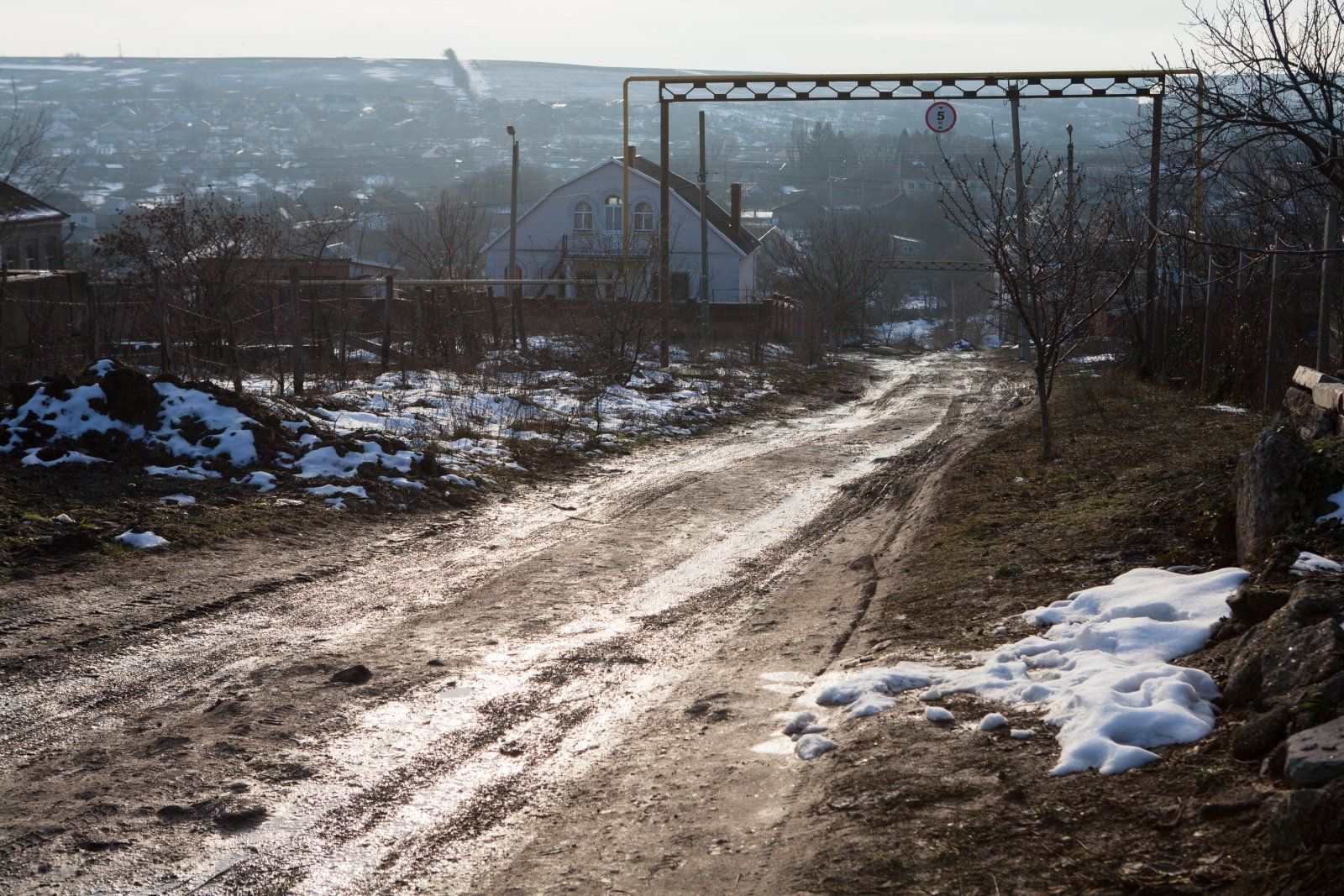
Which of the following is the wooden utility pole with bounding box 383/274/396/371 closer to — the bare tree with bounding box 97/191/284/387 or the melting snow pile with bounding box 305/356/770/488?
the melting snow pile with bounding box 305/356/770/488

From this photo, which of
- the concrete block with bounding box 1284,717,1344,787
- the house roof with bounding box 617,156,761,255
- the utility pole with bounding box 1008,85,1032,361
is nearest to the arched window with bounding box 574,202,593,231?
the house roof with bounding box 617,156,761,255

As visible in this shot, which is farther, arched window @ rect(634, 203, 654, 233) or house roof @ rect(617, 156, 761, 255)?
arched window @ rect(634, 203, 654, 233)

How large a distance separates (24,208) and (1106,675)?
40935mm

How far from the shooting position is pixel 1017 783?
396cm

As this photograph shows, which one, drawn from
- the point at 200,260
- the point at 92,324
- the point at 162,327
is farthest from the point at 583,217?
the point at 92,324

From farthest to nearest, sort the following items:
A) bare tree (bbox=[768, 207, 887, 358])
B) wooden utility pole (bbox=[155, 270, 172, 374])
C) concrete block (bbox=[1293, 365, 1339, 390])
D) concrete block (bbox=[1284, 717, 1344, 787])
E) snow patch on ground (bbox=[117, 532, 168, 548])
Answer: bare tree (bbox=[768, 207, 887, 358]) < wooden utility pole (bbox=[155, 270, 172, 374]) < concrete block (bbox=[1293, 365, 1339, 390]) < snow patch on ground (bbox=[117, 532, 168, 548]) < concrete block (bbox=[1284, 717, 1344, 787])


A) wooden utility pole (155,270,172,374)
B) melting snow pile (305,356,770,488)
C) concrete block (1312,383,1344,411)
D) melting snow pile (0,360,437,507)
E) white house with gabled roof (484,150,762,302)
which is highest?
white house with gabled roof (484,150,762,302)

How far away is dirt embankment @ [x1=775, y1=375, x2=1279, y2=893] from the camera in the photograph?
334cm

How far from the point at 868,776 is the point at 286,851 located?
2218 millimetres

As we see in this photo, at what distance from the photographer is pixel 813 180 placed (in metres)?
131

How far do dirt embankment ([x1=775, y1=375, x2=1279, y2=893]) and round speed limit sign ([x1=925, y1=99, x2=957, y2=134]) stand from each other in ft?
54.0

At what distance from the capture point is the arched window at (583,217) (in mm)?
51250

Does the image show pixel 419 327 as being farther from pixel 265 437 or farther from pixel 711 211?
pixel 711 211

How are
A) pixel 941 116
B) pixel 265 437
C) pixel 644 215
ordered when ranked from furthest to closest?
1. pixel 644 215
2. pixel 941 116
3. pixel 265 437
